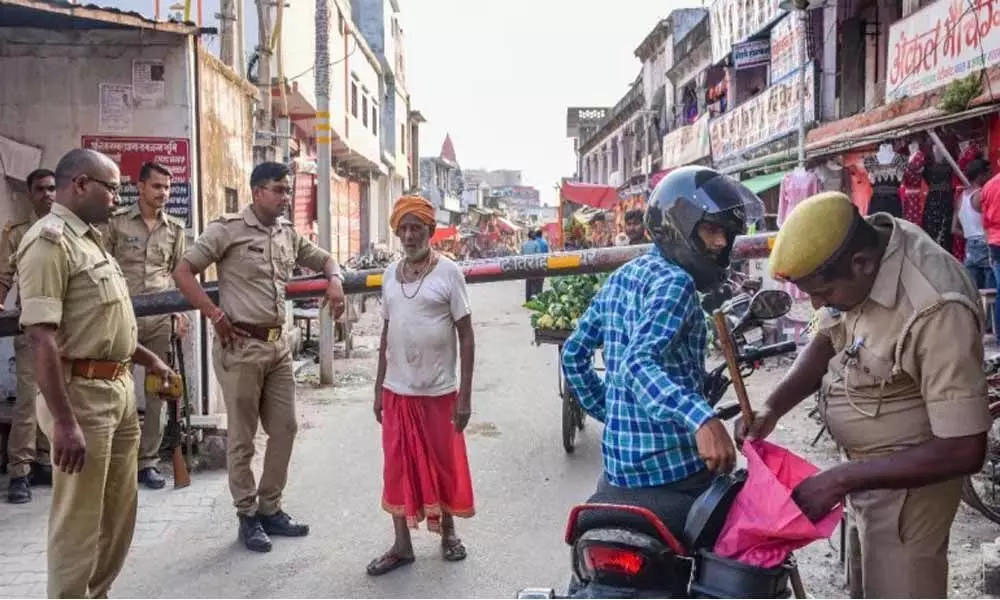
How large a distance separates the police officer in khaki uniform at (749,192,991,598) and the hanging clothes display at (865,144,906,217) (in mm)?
9783

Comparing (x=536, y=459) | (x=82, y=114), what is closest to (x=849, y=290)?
(x=536, y=459)

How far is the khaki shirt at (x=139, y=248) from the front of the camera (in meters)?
6.10

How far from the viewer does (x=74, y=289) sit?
11.5 feet

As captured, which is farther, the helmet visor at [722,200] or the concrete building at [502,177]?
the concrete building at [502,177]

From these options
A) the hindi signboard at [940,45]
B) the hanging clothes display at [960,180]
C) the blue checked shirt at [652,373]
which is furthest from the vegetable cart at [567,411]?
the hindi signboard at [940,45]

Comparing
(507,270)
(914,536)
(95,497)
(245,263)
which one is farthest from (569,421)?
(914,536)

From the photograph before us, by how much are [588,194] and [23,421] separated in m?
21.0

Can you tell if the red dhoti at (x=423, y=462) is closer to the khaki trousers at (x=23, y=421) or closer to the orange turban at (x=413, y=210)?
the orange turban at (x=413, y=210)

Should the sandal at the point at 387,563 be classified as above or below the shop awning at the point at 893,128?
below

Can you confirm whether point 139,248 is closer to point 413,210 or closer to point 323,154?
point 413,210

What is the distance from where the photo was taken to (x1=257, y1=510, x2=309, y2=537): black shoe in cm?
510

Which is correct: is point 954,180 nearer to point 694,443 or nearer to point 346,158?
point 694,443

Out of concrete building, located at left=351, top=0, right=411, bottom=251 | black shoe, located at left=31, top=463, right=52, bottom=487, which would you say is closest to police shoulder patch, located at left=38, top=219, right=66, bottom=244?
black shoe, located at left=31, top=463, right=52, bottom=487

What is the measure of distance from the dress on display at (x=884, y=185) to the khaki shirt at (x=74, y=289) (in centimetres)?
1047
